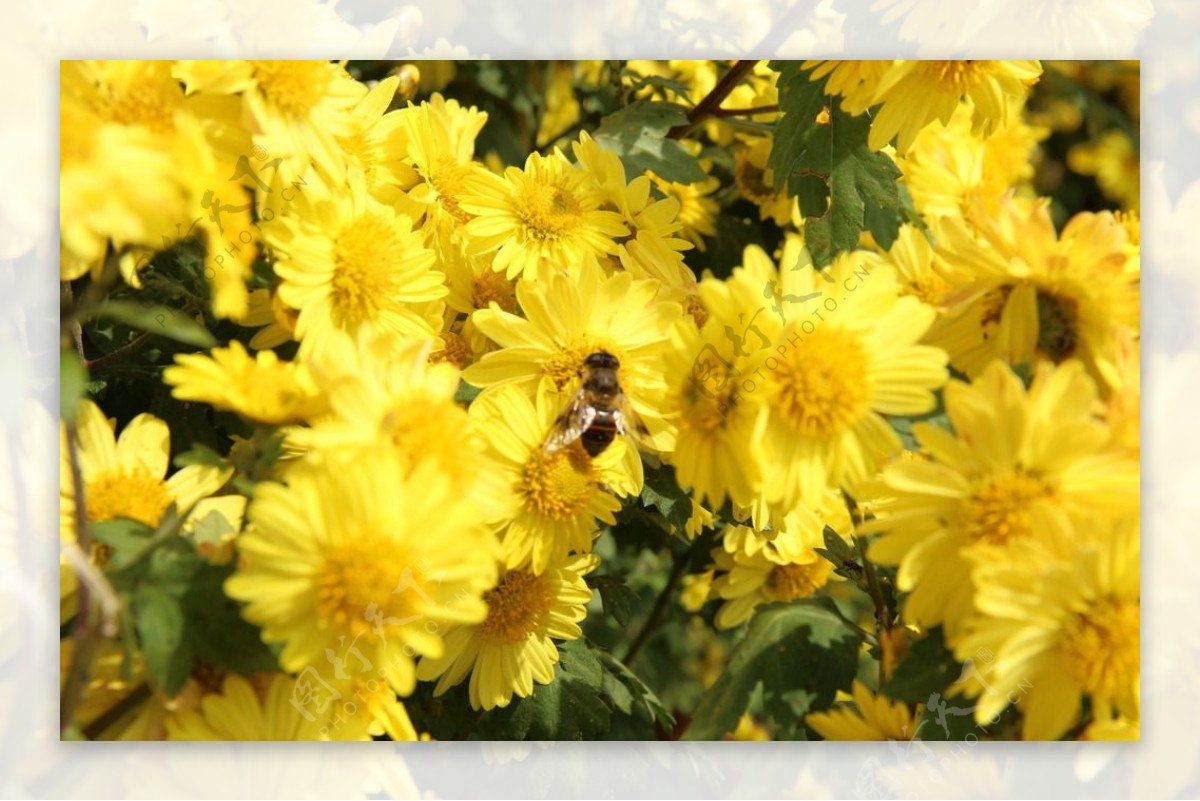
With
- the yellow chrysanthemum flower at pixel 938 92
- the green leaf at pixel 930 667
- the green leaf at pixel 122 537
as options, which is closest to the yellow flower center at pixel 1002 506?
the green leaf at pixel 930 667

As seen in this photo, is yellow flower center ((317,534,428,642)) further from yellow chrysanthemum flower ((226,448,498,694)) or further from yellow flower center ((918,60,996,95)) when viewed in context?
yellow flower center ((918,60,996,95))

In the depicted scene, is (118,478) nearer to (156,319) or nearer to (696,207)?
(156,319)

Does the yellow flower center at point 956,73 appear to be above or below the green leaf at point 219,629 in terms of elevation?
above

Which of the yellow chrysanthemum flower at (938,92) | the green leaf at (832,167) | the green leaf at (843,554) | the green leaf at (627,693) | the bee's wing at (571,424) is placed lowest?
the green leaf at (627,693)

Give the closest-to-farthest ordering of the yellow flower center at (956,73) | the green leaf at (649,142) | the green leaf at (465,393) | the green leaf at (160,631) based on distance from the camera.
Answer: the green leaf at (160,631)
the green leaf at (465,393)
the yellow flower center at (956,73)
the green leaf at (649,142)

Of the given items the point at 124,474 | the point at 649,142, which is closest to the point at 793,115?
the point at 649,142
